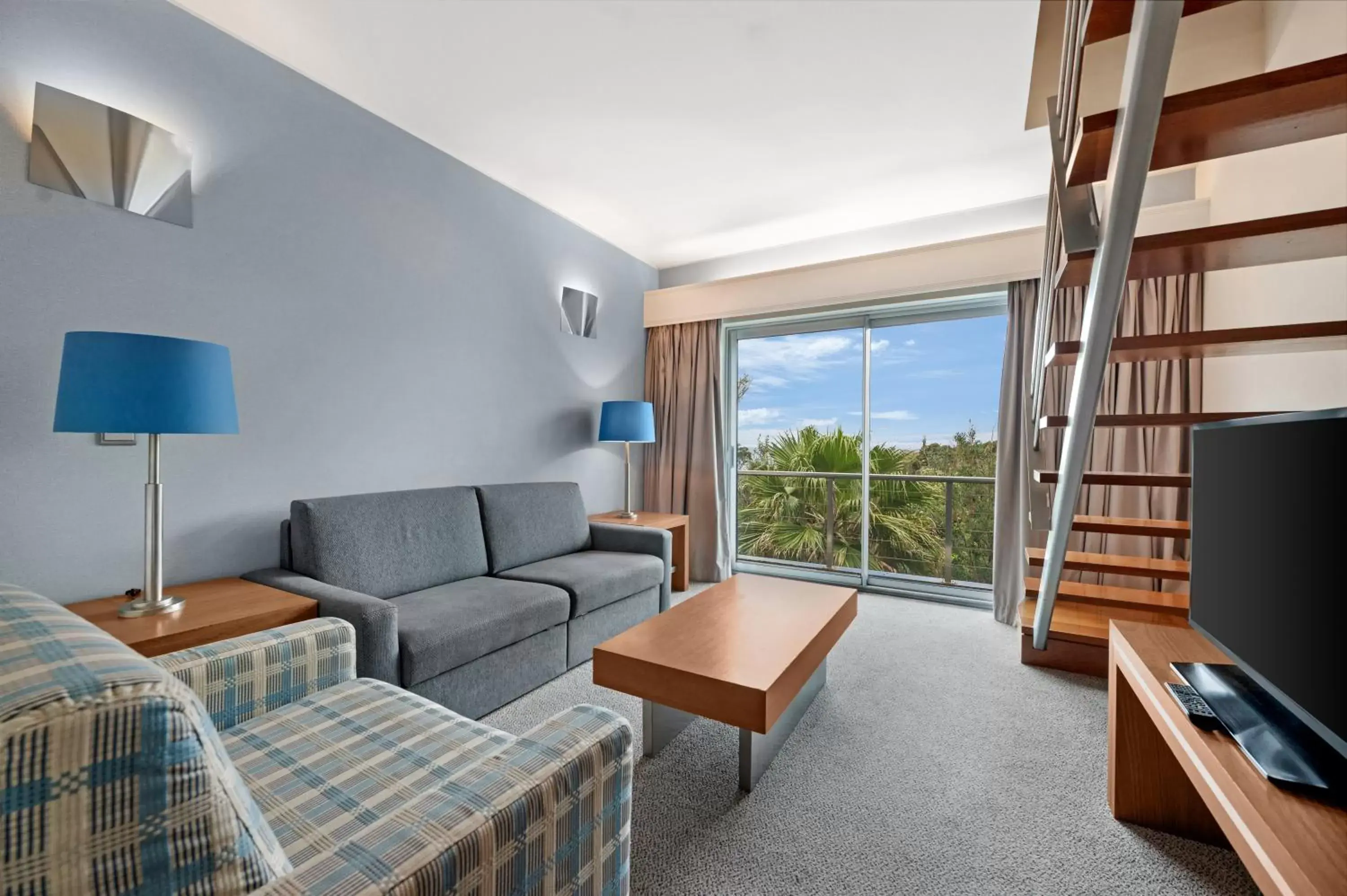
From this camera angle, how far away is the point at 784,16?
7.18 feet

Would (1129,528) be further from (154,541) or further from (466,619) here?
(154,541)

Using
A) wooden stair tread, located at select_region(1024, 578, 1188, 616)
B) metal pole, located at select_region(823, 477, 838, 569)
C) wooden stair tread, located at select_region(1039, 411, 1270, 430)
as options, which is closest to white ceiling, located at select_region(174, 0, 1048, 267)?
wooden stair tread, located at select_region(1039, 411, 1270, 430)

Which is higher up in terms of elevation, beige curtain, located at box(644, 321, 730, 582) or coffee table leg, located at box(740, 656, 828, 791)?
beige curtain, located at box(644, 321, 730, 582)

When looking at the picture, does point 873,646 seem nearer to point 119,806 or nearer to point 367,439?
point 367,439

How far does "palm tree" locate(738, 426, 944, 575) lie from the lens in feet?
14.2

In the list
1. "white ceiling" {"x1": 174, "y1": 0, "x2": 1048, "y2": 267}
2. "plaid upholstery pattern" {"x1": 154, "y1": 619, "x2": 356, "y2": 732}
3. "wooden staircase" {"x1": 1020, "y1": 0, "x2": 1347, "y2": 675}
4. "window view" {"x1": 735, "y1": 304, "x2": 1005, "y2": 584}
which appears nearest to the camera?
"wooden staircase" {"x1": 1020, "y1": 0, "x2": 1347, "y2": 675}

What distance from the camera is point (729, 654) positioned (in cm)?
194

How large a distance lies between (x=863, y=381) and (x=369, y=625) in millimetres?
3623

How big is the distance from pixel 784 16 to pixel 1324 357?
241 centimetres

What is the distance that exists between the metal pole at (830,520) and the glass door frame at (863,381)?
0.38ft

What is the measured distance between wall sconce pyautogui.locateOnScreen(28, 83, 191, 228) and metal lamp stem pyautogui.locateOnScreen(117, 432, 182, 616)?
35.8 inches

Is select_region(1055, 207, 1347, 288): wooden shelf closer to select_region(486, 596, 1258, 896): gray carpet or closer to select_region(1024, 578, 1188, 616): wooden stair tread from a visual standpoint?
select_region(486, 596, 1258, 896): gray carpet

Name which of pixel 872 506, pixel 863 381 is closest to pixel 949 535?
pixel 872 506

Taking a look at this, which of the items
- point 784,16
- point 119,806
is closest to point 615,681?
point 119,806
